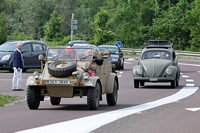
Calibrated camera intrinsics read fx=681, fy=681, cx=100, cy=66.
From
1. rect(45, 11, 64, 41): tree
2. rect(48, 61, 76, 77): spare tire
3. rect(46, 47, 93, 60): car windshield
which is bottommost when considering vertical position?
rect(45, 11, 64, 41): tree

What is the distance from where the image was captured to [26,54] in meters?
37.0

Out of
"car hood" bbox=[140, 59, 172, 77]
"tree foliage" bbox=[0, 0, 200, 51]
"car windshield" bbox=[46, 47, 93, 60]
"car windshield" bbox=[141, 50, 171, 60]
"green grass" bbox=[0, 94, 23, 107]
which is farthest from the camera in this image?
"tree foliage" bbox=[0, 0, 200, 51]

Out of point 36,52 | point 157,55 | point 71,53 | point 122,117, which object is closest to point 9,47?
point 36,52

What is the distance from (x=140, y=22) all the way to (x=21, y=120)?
265 ft

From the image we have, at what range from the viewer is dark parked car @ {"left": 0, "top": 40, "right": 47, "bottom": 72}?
1423 inches

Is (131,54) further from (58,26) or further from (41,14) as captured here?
(41,14)

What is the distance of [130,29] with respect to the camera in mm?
92750

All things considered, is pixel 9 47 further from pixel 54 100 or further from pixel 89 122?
pixel 89 122

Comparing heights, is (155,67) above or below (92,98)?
below

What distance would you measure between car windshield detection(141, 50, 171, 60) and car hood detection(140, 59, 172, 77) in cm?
62

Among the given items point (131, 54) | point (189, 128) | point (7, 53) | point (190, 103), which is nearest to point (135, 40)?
point (131, 54)

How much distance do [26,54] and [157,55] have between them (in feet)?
36.1

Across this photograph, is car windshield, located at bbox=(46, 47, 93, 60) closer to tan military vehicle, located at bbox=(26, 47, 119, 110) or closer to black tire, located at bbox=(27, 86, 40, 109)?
tan military vehicle, located at bbox=(26, 47, 119, 110)

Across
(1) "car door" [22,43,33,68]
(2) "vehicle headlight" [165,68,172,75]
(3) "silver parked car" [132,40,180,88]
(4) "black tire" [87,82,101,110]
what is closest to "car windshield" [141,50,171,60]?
(3) "silver parked car" [132,40,180,88]
